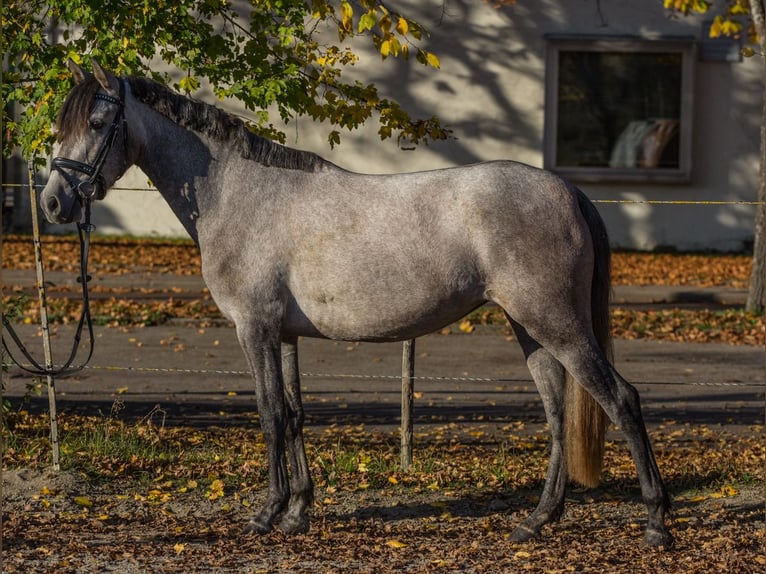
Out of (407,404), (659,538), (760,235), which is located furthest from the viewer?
(760,235)

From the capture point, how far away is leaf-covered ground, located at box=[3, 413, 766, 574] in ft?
19.0

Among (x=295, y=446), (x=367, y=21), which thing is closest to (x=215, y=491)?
(x=295, y=446)

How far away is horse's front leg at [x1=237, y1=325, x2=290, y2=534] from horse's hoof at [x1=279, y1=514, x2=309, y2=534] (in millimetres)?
56

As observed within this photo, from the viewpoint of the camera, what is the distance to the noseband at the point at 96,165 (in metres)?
5.88

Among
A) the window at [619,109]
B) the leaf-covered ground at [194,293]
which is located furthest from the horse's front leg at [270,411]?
the window at [619,109]

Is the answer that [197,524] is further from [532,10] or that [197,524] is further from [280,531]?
[532,10]

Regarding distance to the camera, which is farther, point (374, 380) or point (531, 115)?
point (531, 115)

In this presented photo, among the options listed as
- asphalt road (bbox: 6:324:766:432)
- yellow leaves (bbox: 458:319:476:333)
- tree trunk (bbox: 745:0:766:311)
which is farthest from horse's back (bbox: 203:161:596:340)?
tree trunk (bbox: 745:0:766:311)

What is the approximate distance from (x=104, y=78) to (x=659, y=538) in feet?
11.8

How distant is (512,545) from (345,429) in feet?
9.75

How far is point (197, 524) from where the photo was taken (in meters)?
6.41

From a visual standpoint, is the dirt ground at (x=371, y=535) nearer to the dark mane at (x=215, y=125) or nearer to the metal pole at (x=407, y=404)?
the metal pole at (x=407, y=404)

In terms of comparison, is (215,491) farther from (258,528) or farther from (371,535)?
(371,535)

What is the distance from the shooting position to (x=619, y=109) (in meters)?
21.7
